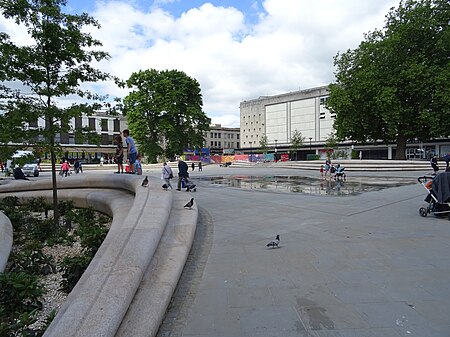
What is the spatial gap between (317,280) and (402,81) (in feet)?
100

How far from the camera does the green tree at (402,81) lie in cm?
2756

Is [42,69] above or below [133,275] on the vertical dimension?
above

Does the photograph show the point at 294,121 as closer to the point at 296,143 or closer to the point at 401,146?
the point at 296,143

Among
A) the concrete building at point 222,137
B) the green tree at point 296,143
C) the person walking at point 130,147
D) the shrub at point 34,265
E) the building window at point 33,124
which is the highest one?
the concrete building at point 222,137

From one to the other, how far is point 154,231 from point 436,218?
7.27 m

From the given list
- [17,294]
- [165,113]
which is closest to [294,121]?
[165,113]

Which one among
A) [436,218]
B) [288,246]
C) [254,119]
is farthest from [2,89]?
[254,119]

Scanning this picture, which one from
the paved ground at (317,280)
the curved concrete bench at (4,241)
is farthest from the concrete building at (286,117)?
the curved concrete bench at (4,241)

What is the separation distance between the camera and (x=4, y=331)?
8.89ft

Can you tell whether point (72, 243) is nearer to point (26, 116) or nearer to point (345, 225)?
point (26, 116)

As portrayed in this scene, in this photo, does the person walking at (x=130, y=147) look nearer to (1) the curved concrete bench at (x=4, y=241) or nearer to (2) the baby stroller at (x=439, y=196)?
(1) the curved concrete bench at (x=4, y=241)

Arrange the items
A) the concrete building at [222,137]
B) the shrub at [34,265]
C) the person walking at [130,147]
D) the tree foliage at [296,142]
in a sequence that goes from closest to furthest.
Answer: the shrub at [34,265], the person walking at [130,147], the tree foliage at [296,142], the concrete building at [222,137]

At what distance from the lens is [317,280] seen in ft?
13.6

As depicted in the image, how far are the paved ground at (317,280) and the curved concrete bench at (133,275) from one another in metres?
0.28
